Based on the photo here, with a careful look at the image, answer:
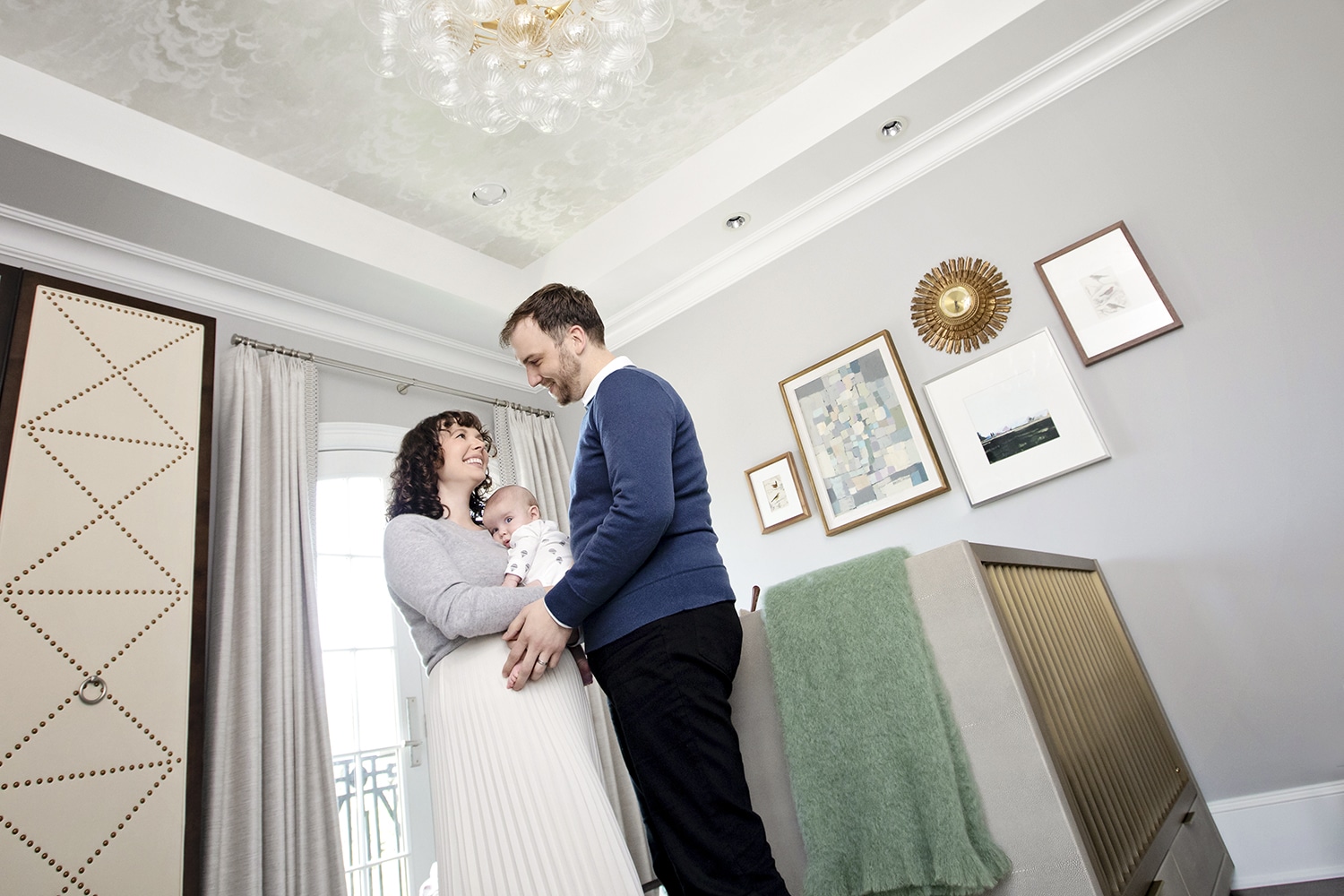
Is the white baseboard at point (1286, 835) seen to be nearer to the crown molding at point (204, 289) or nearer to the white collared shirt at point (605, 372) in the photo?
the white collared shirt at point (605, 372)

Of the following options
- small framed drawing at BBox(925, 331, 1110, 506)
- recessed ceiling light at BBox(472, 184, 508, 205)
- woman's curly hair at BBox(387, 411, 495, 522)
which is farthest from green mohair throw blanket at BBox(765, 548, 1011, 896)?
recessed ceiling light at BBox(472, 184, 508, 205)

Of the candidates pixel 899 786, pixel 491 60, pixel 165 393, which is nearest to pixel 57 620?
pixel 165 393

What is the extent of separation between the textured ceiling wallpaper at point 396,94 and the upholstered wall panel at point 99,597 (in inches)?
30.4

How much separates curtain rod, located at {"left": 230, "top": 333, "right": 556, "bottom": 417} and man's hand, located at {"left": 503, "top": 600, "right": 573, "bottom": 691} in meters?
2.36

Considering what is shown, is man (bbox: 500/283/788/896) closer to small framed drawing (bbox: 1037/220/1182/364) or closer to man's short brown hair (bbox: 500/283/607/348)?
man's short brown hair (bbox: 500/283/607/348)

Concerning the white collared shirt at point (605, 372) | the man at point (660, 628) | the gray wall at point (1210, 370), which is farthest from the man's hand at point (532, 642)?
the gray wall at point (1210, 370)

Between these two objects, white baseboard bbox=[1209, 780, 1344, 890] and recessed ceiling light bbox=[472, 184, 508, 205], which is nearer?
white baseboard bbox=[1209, 780, 1344, 890]

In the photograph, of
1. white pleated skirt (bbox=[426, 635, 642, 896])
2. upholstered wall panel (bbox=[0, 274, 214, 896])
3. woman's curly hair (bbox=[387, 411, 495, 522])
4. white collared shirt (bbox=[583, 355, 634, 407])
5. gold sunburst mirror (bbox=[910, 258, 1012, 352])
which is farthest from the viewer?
gold sunburst mirror (bbox=[910, 258, 1012, 352])

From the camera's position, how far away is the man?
1156mm

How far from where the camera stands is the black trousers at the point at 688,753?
3.71 feet

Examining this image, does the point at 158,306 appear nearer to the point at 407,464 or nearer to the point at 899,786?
the point at 407,464

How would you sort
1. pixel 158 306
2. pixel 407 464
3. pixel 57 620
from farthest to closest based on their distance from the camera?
A: 1. pixel 158 306
2. pixel 57 620
3. pixel 407 464

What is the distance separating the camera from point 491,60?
7.20 feet

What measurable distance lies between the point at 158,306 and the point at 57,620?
106cm
